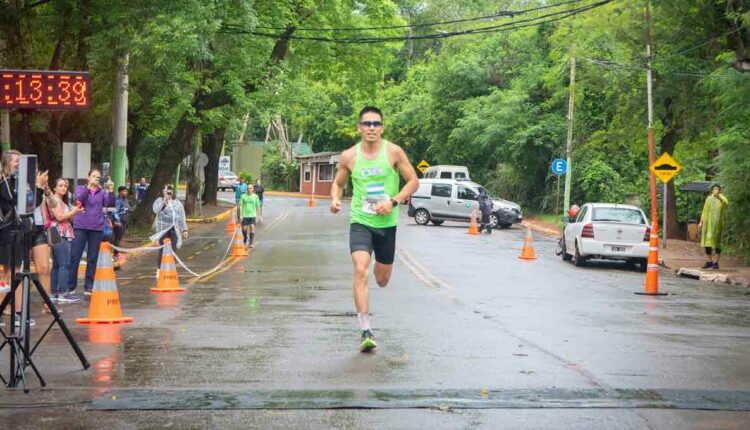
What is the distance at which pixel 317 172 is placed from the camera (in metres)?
91.9

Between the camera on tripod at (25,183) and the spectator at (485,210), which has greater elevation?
the camera on tripod at (25,183)

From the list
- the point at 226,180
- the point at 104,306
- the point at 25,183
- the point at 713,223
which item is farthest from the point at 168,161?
the point at 226,180

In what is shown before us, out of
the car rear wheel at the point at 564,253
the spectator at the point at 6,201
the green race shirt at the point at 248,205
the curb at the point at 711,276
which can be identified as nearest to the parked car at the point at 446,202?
the green race shirt at the point at 248,205

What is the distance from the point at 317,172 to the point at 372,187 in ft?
271

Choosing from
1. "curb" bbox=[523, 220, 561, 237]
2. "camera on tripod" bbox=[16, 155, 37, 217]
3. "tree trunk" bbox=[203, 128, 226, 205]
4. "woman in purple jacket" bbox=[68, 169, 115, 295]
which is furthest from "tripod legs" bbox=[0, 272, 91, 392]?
"tree trunk" bbox=[203, 128, 226, 205]

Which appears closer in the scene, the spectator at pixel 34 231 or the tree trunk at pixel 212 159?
the spectator at pixel 34 231

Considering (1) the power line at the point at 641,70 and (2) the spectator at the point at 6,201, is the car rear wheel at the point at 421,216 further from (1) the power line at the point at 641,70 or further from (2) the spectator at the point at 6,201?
(2) the spectator at the point at 6,201

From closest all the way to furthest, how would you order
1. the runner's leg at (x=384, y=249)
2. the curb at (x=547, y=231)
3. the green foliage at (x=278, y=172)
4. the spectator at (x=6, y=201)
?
1. the runner's leg at (x=384, y=249)
2. the spectator at (x=6, y=201)
3. the curb at (x=547, y=231)
4. the green foliage at (x=278, y=172)

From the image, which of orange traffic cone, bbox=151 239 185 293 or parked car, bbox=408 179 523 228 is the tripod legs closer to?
orange traffic cone, bbox=151 239 185 293

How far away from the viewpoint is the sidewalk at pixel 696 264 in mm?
22297

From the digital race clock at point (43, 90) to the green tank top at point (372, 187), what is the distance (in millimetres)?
9273

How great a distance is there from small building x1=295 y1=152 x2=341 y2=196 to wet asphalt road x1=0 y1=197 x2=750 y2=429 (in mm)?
69615

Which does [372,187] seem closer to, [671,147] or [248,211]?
[248,211]

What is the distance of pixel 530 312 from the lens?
1387 centimetres
